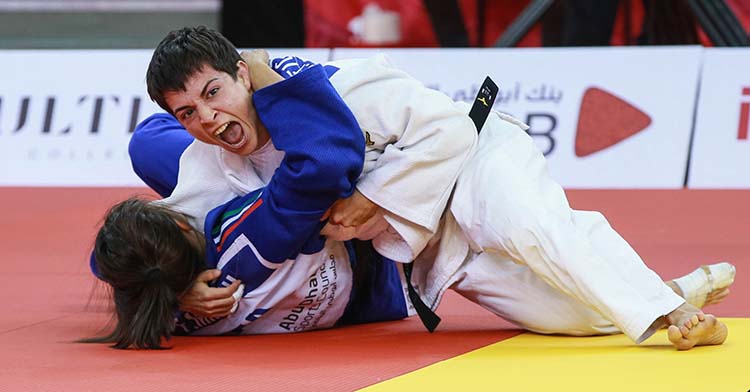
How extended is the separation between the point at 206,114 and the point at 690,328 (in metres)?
1.34

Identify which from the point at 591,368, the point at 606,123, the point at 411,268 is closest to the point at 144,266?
the point at 411,268

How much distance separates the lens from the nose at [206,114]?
3279mm

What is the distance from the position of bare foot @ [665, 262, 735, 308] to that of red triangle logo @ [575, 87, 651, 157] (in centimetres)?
363

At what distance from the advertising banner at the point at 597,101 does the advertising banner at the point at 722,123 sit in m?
0.07

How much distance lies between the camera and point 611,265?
10.5ft

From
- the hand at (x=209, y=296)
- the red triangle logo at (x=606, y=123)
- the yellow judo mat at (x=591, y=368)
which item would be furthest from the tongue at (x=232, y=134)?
the red triangle logo at (x=606, y=123)

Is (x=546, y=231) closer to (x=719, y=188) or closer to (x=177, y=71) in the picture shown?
(x=177, y=71)

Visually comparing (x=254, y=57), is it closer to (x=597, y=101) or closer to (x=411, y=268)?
(x=411, y=268)

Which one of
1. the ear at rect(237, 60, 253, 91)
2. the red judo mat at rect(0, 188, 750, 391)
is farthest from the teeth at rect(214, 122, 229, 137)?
the red judo mat at rect(0, 188, 750, 391)

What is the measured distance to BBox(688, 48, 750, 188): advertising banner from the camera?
695 cm

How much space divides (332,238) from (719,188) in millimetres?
3943

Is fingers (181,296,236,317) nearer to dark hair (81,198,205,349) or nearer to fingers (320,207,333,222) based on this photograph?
dark hair (81,198,205,349)

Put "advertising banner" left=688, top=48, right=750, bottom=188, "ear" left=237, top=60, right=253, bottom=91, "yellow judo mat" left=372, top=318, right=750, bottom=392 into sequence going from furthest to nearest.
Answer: "advertising banner" left=688, top=48, right=750, bottom=188
"ear" left=237, top=60, right=253, bottom=91
"yellow judo mat" left=372, top=318, right=750, bottom=392

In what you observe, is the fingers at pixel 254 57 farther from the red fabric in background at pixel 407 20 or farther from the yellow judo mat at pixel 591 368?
the red fabric in background at pixel 407 20
